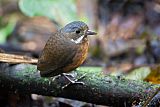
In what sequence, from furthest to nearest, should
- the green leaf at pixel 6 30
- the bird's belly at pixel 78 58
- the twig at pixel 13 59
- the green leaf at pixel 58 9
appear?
the green leaf at pixel 6 30 < the green leaf at pixel 58 9 < the twig at pixel 13 59 < the bird's belly at pixel 78 58

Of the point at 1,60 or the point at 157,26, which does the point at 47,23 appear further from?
the point at 1,60

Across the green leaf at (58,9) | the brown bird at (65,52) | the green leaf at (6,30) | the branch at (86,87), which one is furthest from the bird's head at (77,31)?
the green leaf at (6,30)

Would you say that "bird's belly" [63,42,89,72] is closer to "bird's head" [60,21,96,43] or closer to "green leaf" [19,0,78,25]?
"bird's head" [60,21,96,43]

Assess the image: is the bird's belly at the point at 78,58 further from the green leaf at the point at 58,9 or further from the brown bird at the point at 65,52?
the green leaf at the point at 58,9

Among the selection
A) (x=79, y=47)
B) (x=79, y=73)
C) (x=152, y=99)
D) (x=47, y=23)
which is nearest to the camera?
(x=152, y=99)

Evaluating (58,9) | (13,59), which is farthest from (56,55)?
(58,9)

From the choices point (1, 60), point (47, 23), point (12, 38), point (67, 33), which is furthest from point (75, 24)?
point (47, 23)

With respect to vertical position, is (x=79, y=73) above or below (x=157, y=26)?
below

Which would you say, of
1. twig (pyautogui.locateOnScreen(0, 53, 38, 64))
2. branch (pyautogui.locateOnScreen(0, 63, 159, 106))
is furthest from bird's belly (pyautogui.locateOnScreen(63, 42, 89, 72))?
twig (pyautogui.locateOnScreen(0, 53, 38, 64))
